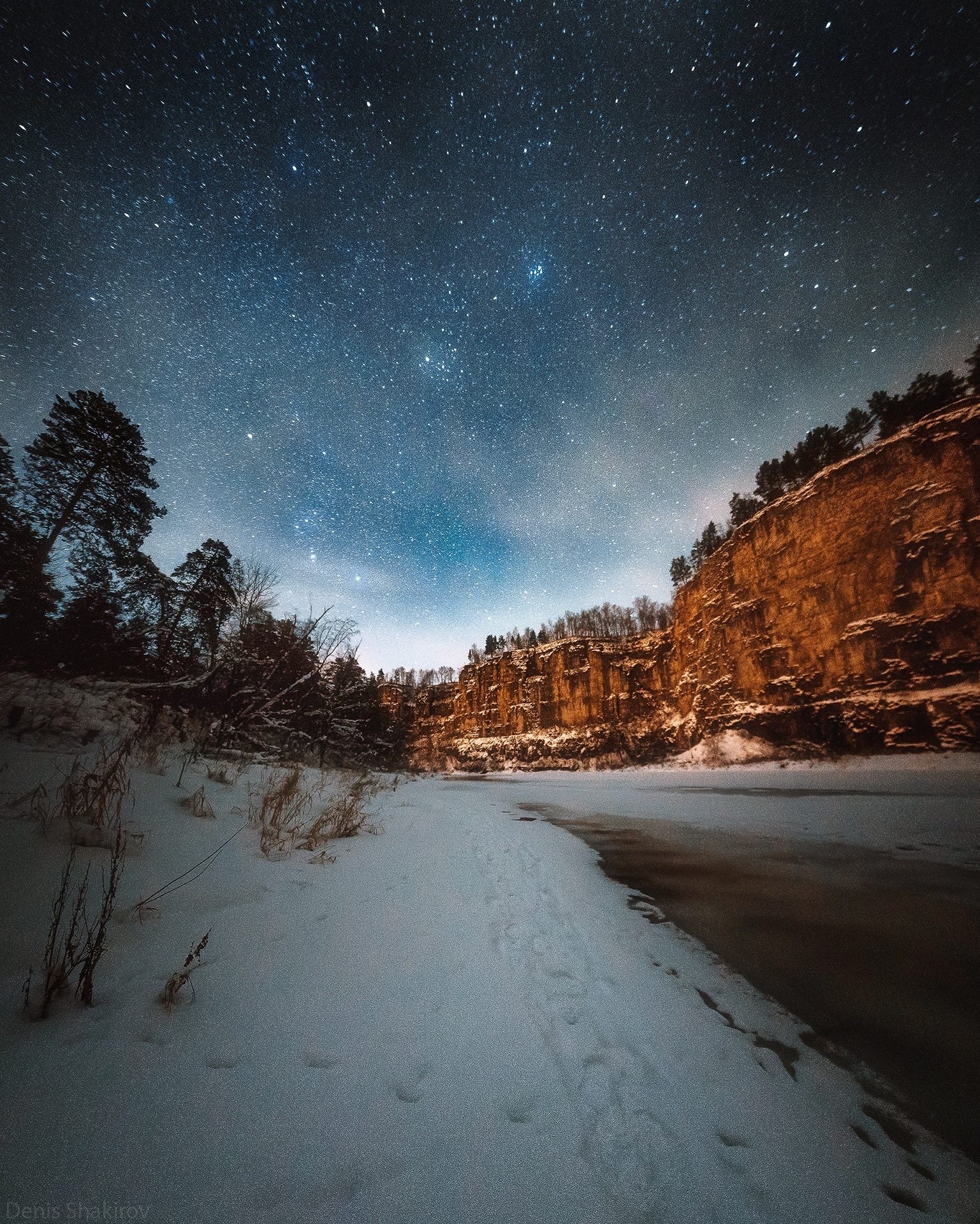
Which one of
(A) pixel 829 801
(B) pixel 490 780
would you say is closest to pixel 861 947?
(A) pixel 829 801

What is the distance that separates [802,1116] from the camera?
1975mm

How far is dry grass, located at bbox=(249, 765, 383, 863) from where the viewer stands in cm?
452

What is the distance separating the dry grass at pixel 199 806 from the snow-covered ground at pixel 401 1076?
585 mm

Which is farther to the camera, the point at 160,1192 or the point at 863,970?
the point at 863,970

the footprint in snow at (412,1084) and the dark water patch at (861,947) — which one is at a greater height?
the footprint in snow at (412,1084)

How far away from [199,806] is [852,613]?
29.8m

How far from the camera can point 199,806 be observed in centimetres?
442

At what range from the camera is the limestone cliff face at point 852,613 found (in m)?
19.5

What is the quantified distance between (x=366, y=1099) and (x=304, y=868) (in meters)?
2.70

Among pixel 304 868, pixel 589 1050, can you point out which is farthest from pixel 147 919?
pixel 589 1050

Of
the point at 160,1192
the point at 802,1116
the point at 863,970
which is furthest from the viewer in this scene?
the point at 863,970

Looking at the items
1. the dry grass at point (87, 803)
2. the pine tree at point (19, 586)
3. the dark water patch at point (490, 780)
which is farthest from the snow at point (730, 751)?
the pine tree at point (19, 586)

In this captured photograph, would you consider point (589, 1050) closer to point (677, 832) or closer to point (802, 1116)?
point (802, 1116)

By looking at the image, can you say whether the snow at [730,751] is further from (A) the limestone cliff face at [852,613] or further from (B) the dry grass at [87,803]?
(B) the dry grass at [87,803]
